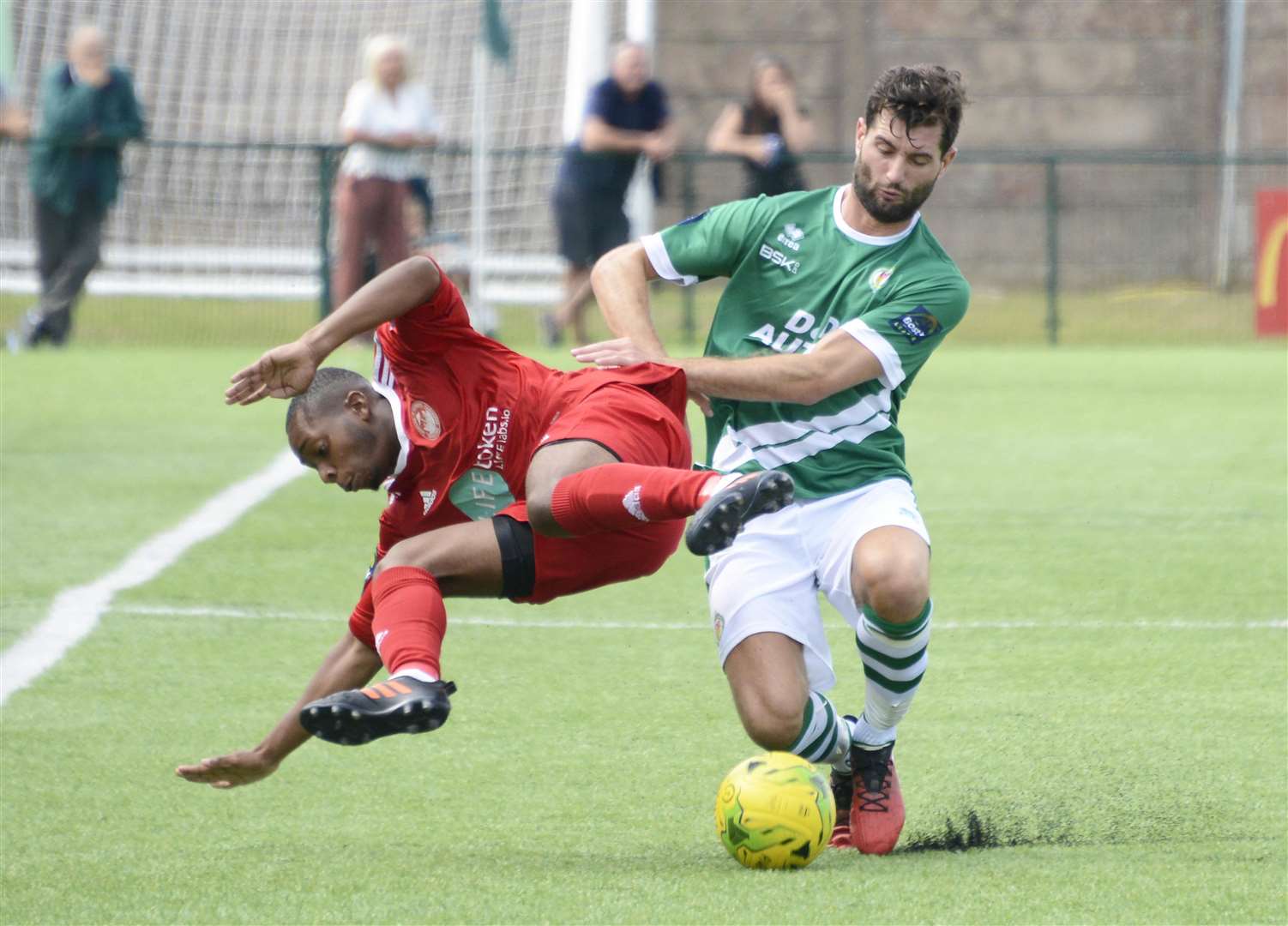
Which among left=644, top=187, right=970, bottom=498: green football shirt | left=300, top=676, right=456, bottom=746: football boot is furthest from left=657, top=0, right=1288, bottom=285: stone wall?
left=300, top=676, right=456, bottom=746: football boot

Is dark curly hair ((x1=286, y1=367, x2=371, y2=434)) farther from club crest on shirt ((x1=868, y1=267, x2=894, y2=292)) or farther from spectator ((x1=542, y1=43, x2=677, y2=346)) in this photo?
spectator ((x1=542, y1=43, x2=677, y2=346))

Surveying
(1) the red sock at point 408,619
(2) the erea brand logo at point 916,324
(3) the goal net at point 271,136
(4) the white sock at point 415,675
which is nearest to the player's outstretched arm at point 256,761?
(1) the red sock at point 408,619

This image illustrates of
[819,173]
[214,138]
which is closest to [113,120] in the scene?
[214,138]

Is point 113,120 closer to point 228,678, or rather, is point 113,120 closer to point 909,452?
point 909,452

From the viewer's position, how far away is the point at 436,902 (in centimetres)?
416

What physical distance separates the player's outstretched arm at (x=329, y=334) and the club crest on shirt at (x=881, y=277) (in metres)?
→ 1.13

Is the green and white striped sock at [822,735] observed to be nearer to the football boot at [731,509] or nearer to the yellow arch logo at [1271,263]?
the football boot at [731,509]

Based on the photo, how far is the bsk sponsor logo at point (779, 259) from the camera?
519 cm

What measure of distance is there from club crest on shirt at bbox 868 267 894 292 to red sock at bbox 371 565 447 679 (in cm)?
137

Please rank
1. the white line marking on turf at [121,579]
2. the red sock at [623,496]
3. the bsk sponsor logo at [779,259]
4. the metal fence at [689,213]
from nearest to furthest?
1. the red sock at [623,496]
2. the bsk sponsor logo at [779,259]
3. the white line marking on turf at [121,579]
4. the metal fence at [689,213]

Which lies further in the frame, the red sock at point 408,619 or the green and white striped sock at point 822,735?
the green and white striped sock at point 822,735

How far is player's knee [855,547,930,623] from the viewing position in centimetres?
473

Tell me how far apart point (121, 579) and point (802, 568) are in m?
3.47

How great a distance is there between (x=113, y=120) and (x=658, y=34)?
326 inches
